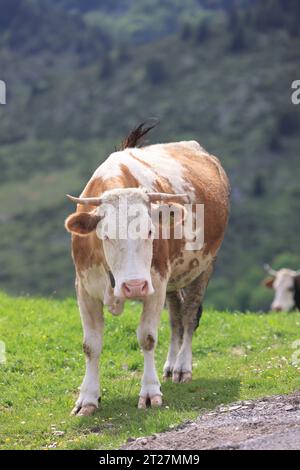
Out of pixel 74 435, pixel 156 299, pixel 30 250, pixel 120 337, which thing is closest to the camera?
pixel 74 435

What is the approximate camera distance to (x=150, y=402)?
503 inches

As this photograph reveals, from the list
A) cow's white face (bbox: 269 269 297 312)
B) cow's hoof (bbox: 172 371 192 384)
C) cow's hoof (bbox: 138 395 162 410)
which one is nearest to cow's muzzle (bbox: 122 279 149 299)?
cow's hoof (bbox: 138 395 162 410)

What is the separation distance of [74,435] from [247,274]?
5586 inches

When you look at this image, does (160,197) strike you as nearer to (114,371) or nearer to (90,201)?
(90,201)

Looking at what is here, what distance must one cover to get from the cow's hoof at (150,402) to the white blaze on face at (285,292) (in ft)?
62.2

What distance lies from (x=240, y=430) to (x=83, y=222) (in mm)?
3224

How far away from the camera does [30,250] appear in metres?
176

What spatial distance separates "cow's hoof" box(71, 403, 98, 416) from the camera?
41.1 feet

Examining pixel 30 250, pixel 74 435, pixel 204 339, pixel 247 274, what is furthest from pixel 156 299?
pixel 30 250

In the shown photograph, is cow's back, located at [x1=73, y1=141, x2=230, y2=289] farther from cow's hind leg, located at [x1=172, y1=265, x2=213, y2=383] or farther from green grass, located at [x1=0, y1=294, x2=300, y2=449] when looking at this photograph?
green grass, located at [x1=0, y1=294, x2=300, y2=449]

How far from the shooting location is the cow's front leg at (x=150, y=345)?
41.8 ft

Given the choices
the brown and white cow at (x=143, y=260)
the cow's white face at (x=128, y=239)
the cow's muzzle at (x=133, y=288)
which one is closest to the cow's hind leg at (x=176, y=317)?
the brown and white cow at (x=143, y=260)
